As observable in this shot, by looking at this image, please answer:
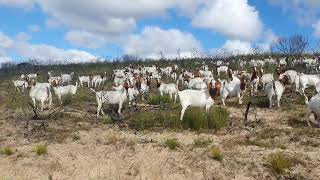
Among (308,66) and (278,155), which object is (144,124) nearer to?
(278,155)

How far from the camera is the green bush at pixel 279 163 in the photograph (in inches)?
599

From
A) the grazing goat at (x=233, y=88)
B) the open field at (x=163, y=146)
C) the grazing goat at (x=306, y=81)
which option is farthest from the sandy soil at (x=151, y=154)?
the grazing goat at (x=306, y=81)

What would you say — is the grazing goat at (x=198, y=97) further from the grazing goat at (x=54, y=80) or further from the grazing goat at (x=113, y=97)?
the grazing goat at (x=54, y=80)

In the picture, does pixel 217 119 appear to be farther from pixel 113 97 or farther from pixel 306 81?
pixel 306 81

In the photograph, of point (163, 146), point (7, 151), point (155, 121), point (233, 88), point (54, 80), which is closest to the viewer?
point (163, 146)

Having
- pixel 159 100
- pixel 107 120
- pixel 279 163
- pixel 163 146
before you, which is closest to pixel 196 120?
pixel 163 146

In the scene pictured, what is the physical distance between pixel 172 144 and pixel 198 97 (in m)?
4.71

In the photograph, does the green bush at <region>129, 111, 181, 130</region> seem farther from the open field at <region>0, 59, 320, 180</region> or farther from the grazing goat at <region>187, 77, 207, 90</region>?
the grazing goat at <region>187, 77, 207, 90</region>

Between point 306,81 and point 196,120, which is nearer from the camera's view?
point 196,120

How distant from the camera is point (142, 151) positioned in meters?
17.6

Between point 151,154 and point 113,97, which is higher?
point 113,97

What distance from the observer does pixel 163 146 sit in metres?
17.9

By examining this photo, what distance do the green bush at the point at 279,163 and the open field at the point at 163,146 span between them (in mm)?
29

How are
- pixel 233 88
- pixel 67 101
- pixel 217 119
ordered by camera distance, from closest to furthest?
pixel 217 119, pixel 233 88, pixel 67 101
